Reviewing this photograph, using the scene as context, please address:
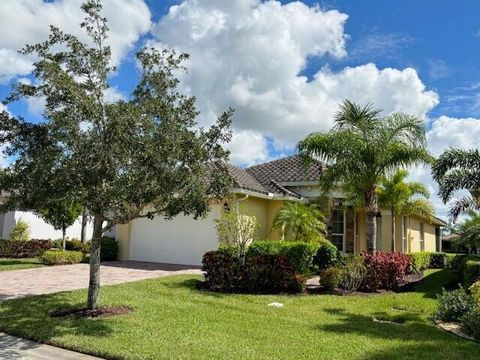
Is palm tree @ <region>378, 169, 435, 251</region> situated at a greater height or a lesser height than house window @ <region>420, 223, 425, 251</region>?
greater

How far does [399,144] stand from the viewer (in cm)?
1553

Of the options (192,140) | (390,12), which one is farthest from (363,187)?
(192,140)

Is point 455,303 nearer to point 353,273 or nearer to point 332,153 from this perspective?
point 353,273

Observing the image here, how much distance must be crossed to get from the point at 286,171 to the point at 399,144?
31.3ft

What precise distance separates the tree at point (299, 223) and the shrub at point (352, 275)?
4.90m

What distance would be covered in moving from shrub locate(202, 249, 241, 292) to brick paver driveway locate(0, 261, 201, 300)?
9.50ft

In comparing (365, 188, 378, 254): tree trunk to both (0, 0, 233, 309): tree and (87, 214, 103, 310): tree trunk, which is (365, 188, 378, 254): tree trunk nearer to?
(0, 0, 233, 309): tree

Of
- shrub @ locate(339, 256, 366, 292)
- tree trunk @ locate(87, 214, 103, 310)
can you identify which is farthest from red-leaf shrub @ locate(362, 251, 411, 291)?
tree trunk @ locate(87, 214, 103, 310)

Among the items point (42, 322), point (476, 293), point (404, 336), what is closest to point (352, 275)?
point (476, 293)

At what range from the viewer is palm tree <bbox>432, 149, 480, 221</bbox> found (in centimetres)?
1505

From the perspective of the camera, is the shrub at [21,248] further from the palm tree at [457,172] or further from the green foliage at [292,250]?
the palm tree at [457,172]

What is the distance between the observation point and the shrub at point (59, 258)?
1944 cm

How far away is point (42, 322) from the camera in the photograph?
8.62m

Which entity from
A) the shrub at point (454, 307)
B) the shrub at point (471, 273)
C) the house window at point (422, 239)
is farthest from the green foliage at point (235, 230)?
the house window at point (422, 239)
